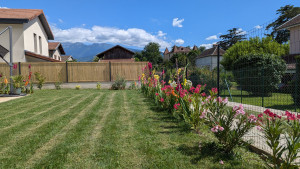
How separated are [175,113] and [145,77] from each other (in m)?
4.74

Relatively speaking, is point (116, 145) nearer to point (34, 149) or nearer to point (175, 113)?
point (34, 149)

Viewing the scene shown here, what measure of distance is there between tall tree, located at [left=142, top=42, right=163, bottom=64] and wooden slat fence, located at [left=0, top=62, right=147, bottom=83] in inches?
1992

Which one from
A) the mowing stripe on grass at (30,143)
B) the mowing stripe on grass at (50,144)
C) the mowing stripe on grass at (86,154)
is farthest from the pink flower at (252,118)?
the mowing stripe on grass at (30,143)

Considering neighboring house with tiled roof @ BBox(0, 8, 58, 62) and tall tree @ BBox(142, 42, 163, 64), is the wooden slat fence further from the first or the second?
tall tree @ BBox(142, 42, 163, 64)

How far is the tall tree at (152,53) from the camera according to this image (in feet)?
218

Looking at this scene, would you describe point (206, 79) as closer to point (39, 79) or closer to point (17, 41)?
point (39, 79)

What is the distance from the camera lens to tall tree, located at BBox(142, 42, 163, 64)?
66.4 meters

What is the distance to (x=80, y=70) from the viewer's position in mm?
14133

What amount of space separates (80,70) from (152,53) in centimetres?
5440

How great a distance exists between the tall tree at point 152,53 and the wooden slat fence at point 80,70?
50.6m

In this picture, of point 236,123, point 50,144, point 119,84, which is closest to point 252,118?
point 236,123

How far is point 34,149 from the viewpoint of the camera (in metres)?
2.71

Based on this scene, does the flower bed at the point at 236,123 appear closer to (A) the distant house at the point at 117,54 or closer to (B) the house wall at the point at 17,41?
(B) the house wall at the point at 17,41

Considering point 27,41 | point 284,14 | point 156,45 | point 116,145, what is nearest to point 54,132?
point 116,145
